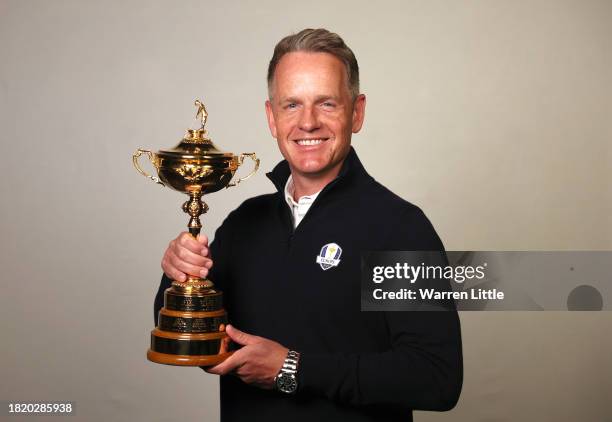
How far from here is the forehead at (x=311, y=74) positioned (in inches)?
110

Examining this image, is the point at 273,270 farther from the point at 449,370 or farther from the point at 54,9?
the point at 54,9

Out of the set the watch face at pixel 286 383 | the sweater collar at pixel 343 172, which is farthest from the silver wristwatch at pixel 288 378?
the sweater collar at pixel 343 172

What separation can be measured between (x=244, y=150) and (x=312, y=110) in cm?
200

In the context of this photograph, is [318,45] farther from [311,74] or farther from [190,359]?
[190,359]

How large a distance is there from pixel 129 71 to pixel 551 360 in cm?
276

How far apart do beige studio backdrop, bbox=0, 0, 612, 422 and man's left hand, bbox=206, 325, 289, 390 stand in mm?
2309

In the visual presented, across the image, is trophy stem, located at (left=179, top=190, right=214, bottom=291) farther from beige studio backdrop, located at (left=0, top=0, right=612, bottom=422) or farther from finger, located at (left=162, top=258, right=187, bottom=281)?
beige studio backdrop, located at (left=0, top=0, right=612, bottom=422)

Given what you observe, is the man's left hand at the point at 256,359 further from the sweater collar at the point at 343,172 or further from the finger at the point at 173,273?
the sweater collar at the point at 343,172

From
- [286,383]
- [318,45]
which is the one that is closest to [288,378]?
[286,383]

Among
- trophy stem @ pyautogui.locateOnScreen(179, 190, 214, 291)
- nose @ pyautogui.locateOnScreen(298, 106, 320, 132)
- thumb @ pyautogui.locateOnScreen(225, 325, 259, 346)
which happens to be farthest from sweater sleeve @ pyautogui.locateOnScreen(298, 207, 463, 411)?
nose @ pyautogui.locateOnScreen(298, 106, 320, 132)

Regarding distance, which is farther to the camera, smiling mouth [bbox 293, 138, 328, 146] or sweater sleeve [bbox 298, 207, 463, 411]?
smiling mouth [bbox 293, 138, 328, 146]

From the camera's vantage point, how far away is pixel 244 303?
2.88m

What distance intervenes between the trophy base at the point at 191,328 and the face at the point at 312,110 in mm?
497

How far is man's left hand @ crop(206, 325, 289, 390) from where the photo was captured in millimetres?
2523
